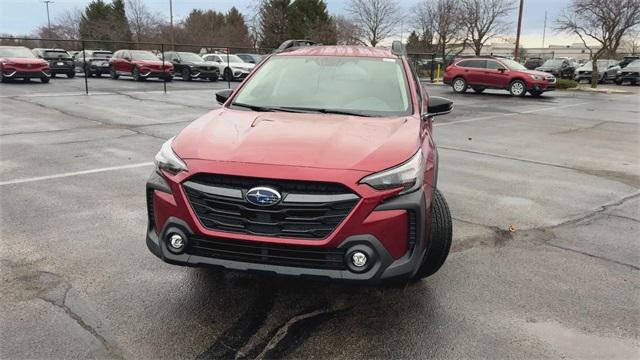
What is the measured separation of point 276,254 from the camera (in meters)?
2.92

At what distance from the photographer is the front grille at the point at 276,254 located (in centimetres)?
289

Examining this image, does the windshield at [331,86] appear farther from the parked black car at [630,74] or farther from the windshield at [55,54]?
the parked black car at [630,74]

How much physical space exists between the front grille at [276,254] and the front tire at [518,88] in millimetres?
22728

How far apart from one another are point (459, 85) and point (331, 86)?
22.4 metres

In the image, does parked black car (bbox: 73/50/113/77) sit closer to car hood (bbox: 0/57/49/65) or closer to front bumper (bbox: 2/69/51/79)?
car hood (bbox: 0/57/49/65)

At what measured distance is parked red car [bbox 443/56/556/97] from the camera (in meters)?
23.1

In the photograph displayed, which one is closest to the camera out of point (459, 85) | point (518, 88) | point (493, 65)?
point (518, 88)

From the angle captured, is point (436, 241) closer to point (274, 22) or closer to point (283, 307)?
point (283, 307)

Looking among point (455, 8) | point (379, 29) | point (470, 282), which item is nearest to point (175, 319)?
point (470, 282)

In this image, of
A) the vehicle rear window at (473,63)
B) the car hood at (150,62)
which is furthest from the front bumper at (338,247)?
the car hood at (150,62)

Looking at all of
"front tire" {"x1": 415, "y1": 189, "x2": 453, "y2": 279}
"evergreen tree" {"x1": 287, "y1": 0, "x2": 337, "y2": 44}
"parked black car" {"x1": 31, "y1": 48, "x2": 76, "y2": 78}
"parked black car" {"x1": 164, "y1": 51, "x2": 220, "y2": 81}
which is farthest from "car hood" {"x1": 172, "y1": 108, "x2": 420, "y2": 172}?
"evergreen tree" {"x1": 287, "y1": 0, "x2": 337, "y2": 44}

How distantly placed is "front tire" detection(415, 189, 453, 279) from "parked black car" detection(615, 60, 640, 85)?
3680 cm

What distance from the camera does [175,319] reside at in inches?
128

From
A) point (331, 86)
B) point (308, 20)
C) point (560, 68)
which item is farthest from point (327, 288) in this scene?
point (308, 20)
